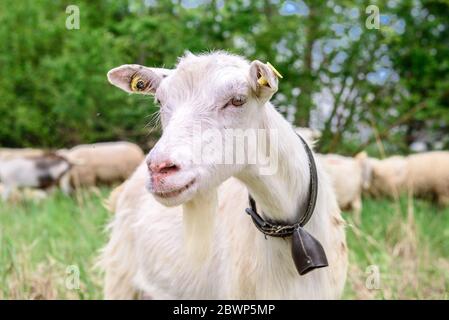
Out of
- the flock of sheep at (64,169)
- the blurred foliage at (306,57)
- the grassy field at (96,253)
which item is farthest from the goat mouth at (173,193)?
the flock of sheep at (64,169)

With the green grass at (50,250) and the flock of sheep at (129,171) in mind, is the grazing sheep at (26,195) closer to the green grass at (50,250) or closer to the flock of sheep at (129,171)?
the flock of sheep at (129,171)

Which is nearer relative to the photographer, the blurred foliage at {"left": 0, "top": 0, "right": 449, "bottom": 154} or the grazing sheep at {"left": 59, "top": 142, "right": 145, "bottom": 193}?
the blurred foliage at {"left": 0, "top": 0, "right": 449, "bottom": 154}

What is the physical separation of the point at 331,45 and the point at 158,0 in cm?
224

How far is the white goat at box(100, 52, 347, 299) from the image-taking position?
229cm

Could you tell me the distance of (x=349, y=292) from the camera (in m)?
4.16

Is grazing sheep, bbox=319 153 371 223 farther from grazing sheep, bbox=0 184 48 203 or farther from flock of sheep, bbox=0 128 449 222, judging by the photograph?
grazing sheep, bbox=0 184 48 203

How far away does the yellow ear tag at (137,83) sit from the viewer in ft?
8.88

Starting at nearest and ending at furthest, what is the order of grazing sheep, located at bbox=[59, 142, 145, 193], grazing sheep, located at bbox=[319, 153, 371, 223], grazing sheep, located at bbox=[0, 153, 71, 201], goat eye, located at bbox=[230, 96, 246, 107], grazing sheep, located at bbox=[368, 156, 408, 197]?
goat eye, located at bbox=[230, 96, 246, 107] < grazing sheep, located at bbox=[319, 153, 371, 223] < grazing sheep, located at bbox=[368, 156, 408, 197] < grazing sheep, located at bbox=[0, 153, 71, 201] < grazing sheep, located at bbox=[59, 142, 145, 193]

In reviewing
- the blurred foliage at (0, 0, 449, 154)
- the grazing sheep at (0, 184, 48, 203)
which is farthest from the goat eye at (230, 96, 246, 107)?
the grazing sheep at (0, 184, 48, 203)

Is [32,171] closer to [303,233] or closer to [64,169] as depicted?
[64,169]

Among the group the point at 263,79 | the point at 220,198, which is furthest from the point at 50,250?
the point at 263,79

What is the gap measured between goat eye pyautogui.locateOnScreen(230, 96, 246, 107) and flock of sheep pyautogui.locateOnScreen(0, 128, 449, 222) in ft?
14.6

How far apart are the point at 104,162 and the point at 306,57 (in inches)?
137

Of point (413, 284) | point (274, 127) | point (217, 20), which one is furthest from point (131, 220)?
point (217, 20)
